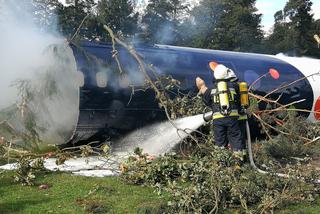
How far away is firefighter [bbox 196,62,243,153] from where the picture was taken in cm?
729

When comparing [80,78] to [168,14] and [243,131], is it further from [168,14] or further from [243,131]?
[168,14]

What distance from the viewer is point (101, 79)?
854cm

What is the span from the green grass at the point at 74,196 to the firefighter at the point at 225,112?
5.64ft

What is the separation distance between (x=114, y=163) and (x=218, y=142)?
5.60 ft

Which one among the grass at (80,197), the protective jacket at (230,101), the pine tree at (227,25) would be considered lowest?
the grass at (80,197)

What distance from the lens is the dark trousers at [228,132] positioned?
7320mm

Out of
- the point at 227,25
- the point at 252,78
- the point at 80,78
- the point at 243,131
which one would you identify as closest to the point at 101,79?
the point at 80,78

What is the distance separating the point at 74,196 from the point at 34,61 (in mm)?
3192

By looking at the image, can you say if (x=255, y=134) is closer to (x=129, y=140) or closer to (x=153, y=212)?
(x=129, y=140)

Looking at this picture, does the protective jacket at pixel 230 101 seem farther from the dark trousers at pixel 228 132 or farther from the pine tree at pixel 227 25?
the pine tree at pixel 227 25

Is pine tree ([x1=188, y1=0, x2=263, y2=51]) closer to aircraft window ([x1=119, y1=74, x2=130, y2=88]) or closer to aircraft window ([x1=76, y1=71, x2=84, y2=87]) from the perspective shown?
aircraft window ([x1=119, y1=74, x2=130, y2=88])

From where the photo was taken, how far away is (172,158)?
22.2 feet

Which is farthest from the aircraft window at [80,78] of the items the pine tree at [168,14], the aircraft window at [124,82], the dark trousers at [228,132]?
the pine tree at [168,14]

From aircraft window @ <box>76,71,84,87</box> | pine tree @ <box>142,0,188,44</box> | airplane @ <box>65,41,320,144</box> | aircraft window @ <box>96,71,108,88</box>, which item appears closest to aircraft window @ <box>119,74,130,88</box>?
airplane @ <box>65,41,320,144</box>
